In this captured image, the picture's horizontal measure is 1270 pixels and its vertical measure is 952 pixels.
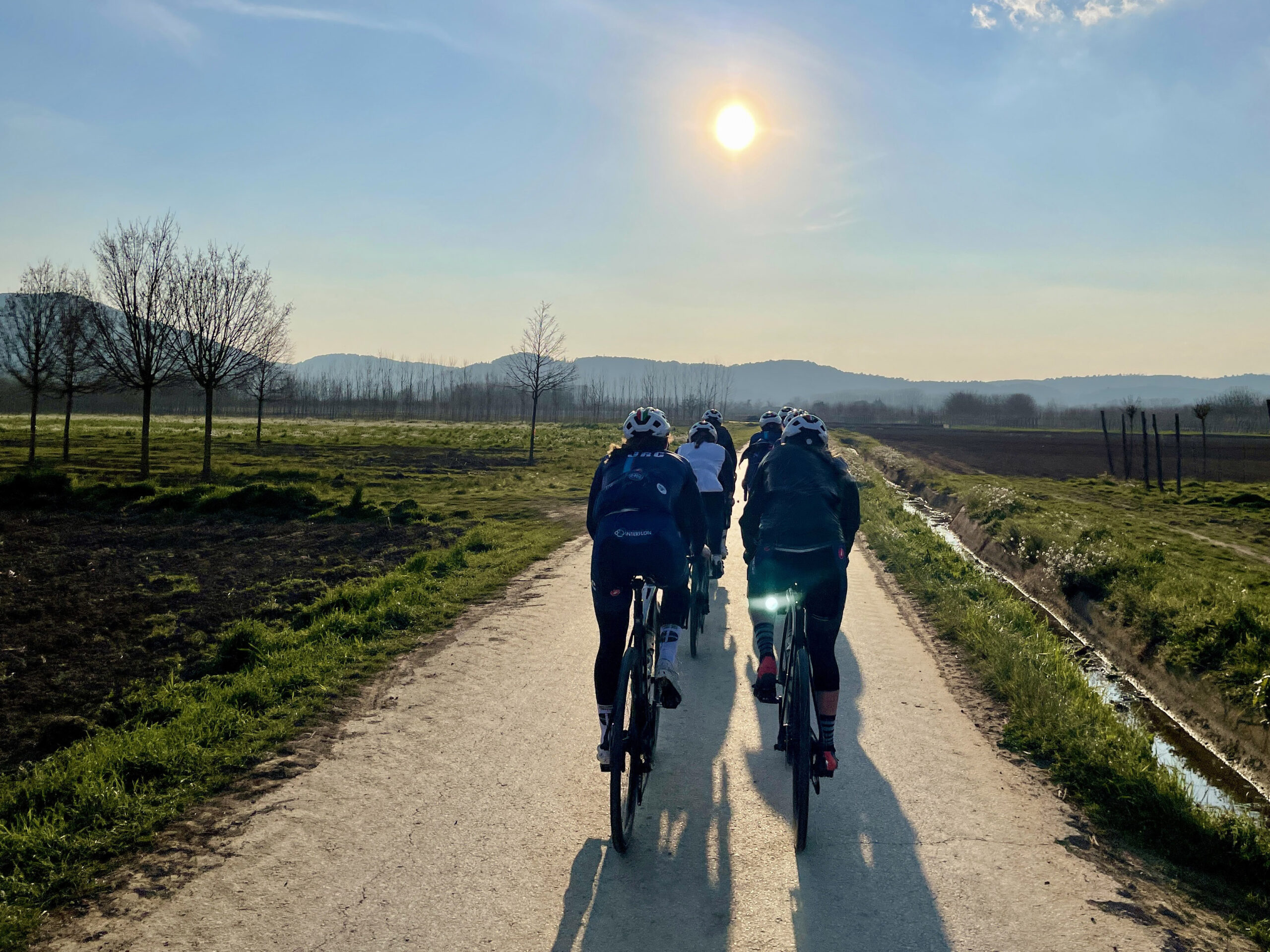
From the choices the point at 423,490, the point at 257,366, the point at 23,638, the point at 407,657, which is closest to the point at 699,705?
the point at 407,657

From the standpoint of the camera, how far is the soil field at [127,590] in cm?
643

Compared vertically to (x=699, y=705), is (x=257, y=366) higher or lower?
higher

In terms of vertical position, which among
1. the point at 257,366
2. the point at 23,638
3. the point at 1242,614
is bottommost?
the point at 23,638

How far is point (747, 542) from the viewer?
17.1ft

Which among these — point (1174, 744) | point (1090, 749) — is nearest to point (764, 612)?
point (1090, 749)

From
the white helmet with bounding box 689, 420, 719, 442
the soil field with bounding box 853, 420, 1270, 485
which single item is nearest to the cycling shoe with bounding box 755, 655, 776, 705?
the white helmet with bounding box 689, 420, 719, 442

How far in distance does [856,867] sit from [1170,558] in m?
11.9

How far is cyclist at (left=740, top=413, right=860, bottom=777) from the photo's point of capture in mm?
4406

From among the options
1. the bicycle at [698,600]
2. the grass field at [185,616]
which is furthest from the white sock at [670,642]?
the grass field at [185,616]

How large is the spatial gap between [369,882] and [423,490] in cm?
1916

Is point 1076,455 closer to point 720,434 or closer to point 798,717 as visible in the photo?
point 720,434

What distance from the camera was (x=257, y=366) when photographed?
2386 centimetres

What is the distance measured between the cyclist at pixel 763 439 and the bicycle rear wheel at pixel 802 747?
1269 mm

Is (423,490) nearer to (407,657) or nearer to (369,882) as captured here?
(407,657)
